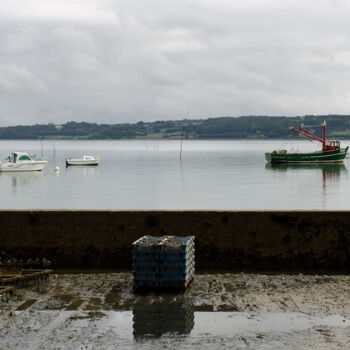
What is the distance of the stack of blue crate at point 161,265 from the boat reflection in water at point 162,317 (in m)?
0.29

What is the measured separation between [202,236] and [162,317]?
2.88 meters

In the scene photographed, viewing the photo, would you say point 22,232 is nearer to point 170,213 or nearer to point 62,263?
point 62,263

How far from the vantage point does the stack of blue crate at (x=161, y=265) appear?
9602mm

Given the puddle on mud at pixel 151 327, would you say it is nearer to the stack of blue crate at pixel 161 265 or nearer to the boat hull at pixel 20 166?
the stack of blue crate at pixel 161 265

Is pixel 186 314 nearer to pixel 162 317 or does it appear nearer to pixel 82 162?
pixel 162 317

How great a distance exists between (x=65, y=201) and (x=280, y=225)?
1330 inches

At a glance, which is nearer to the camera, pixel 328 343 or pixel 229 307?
pixel 328 343

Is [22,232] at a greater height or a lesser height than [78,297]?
greater

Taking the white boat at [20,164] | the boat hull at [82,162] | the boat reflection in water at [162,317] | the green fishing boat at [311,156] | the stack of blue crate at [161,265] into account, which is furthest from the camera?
the green fishing boat at [311,156]

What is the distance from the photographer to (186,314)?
8.64 m

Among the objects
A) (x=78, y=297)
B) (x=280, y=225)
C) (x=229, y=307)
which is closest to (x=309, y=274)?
(x=280, y=225)

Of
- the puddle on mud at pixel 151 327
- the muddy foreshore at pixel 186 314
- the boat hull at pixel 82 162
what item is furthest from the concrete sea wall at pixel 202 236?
the boat hull at pixel 82 162

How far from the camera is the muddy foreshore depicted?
7.54m

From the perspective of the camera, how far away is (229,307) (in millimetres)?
8898
